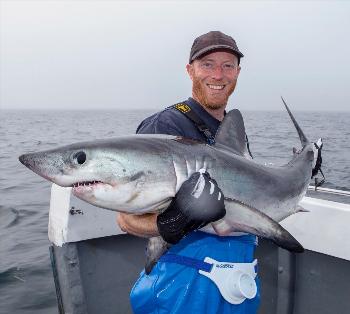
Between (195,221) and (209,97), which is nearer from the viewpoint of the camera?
(195,221)

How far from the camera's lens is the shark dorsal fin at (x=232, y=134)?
2.90 m

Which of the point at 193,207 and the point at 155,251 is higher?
the point at 193,207

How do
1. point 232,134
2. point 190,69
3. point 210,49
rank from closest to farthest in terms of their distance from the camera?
1. point 232,134
2. point 210,49
3. point 190,69

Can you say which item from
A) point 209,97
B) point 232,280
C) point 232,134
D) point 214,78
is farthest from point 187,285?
point 214,78

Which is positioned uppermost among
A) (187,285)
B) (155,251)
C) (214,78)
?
(214,78)

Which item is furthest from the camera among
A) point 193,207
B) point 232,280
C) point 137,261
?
point 137,261

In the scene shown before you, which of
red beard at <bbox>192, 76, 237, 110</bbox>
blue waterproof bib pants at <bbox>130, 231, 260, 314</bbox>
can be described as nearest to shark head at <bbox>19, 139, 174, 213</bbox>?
blue waterproof bib pants at <bbox>130, 231, 260, 314</bbox>

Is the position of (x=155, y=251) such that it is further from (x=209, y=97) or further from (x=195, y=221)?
(x=209, y=97)

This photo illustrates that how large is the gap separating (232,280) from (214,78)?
4.94ft

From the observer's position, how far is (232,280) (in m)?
2.80

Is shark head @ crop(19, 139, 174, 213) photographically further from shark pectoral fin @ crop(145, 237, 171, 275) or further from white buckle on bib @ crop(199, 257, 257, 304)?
white buckle on bib @ crop(199, 257, 257, 304)

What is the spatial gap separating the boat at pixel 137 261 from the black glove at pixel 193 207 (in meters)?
1.49

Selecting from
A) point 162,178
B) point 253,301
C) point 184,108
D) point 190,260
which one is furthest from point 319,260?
point 162,178

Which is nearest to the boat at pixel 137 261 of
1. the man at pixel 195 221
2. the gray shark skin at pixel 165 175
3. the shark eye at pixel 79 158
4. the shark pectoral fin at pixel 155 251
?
the gray shark skin at pixel 165 175
